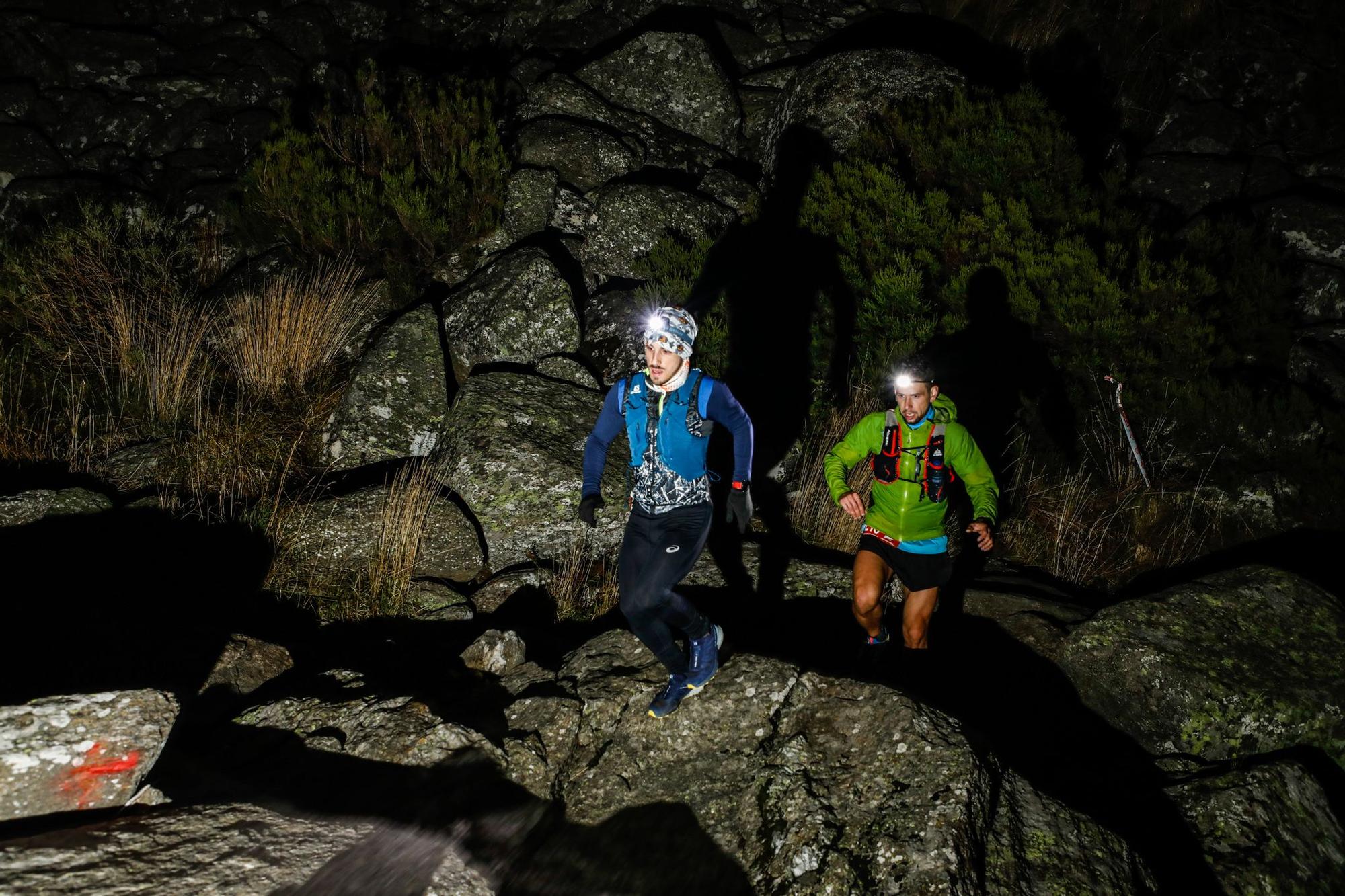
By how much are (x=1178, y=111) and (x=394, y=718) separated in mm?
12860

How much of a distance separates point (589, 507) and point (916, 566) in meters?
2.12

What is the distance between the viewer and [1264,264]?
28.4ft

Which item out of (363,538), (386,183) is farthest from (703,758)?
(386,183)

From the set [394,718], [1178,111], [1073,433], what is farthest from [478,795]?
[1178,111]

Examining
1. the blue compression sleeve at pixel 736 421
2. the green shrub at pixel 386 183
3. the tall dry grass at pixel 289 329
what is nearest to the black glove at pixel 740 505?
the blue compression sleeve at pixel 736 421

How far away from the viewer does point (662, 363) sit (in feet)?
13.8

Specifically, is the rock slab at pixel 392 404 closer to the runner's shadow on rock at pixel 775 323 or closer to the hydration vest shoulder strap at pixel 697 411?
the runner's shadow on rock at pixel 775 323

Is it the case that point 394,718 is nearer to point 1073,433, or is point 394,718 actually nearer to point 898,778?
point 898,778

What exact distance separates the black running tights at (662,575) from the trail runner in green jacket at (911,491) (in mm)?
988

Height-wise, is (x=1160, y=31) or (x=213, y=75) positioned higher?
(x=1160, y=31)

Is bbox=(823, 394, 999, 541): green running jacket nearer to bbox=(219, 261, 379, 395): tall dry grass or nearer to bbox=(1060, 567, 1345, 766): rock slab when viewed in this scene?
bbox=(1060, 567, 1345, 766): rock slab

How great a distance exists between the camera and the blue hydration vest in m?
4.31

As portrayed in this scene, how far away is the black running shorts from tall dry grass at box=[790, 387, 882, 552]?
5.62 feet

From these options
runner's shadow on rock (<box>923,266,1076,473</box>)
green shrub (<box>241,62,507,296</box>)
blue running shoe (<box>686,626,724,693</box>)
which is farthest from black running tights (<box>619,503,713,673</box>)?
green shrub (<box>241,62,507,296</box>)
